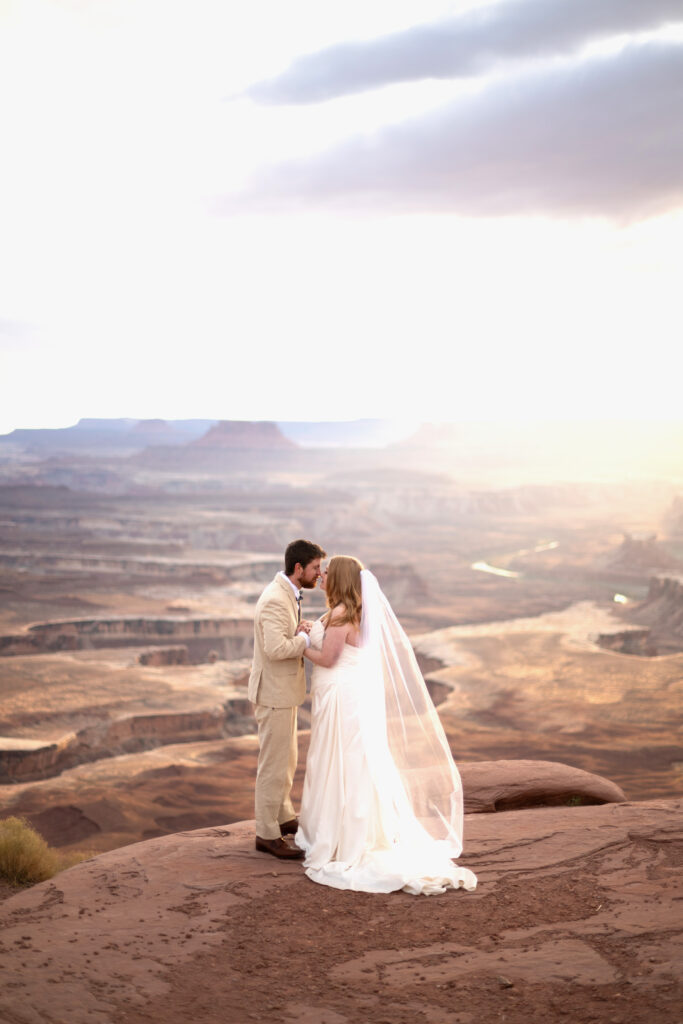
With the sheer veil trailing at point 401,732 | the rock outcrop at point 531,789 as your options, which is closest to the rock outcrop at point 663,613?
the rock outcrop at point 531,789

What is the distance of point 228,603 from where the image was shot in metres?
45.4

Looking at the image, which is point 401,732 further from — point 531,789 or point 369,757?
point 531,789

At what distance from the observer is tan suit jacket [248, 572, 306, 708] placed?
5395 mm

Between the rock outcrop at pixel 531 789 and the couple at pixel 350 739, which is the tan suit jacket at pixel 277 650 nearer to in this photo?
the couple at pixel 350 739

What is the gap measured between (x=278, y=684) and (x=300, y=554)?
0.86 metres

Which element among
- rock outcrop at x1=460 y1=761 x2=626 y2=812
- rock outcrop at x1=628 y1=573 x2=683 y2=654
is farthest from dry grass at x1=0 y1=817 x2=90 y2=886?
rock outcrop at x1=628 y1=573 x2=683 y2=654

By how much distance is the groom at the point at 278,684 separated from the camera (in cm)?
544

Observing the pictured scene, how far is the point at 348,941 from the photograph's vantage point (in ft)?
14.4

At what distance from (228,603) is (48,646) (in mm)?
12316

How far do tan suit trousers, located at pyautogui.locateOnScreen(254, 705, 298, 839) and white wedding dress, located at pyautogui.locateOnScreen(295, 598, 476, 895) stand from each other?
0.17 m

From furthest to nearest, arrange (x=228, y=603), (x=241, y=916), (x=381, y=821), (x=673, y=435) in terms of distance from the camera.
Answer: (x=673, y=435) → (x=228, y=603) → (x=381, y=821) → (x=241, y=916)

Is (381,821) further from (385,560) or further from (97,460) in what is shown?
(97,460)

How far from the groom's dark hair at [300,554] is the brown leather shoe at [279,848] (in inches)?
68.9

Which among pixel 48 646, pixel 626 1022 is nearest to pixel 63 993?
pixel 626 1022
